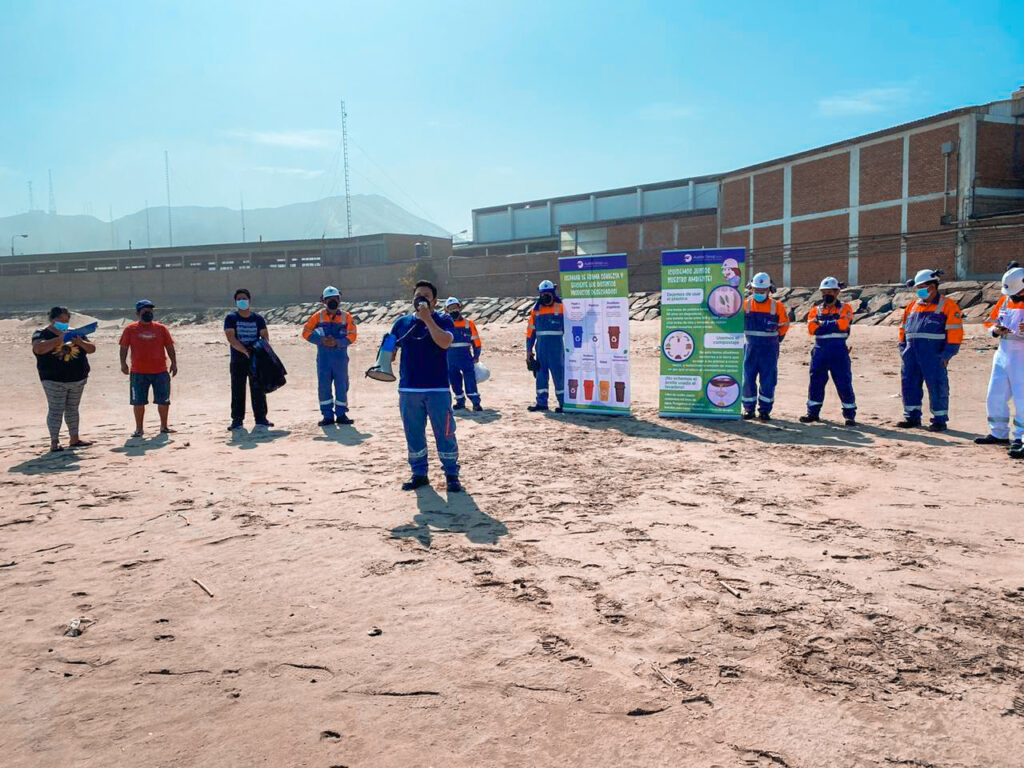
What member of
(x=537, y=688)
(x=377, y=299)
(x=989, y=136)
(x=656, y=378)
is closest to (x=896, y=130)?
(x=989, y=136)

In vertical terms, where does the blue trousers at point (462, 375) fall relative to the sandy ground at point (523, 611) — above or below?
above

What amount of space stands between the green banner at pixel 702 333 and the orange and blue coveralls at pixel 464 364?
3.29m

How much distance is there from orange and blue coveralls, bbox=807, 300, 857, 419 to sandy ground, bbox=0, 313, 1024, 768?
6.10ft

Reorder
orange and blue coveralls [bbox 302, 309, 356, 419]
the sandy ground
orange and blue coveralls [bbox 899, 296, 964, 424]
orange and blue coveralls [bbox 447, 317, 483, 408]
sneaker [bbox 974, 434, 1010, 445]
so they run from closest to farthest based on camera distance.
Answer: the sandy ground, sneaker [bbox 974, 434, 1010, 445], orange and blue coveralls [bbox 899, 296, 964, 424], orange and blue coveralls [bbox 302, 309, 356, 419], orange and blue coveralls [bbox 447, 317, 483, 408]

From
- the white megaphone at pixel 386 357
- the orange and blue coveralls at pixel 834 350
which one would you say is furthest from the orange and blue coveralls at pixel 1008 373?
the white megaphone at pixel 386 357

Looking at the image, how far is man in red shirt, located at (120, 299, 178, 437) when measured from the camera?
10438mm

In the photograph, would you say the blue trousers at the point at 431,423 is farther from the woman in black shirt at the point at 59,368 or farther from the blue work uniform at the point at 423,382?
the woman in black shirt at the point at 59,368

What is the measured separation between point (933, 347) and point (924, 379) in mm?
514

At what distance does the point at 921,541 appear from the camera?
17.1 ft

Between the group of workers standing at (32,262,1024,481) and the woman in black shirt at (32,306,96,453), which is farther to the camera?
the woman in black shirt at (32,306,96,453)

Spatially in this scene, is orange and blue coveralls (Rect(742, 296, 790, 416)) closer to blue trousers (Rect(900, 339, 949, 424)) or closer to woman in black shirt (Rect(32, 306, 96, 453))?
blue trousers (Rect(900, 339, 949, 424))

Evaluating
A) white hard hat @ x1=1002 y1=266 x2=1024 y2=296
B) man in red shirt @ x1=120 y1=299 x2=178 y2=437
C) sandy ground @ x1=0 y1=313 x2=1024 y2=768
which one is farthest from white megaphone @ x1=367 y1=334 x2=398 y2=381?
white hard hat @ x1=1002 y1=266 x2=1024 y2=296

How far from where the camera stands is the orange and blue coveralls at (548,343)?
39.7ft

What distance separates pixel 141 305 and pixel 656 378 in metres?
11.0
